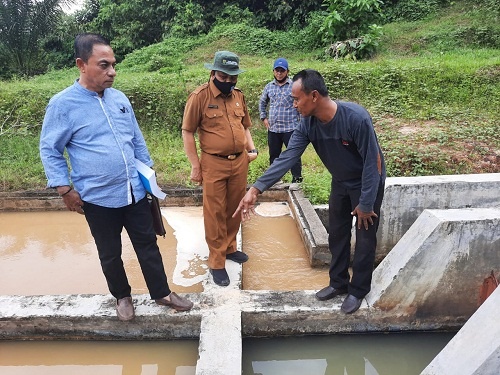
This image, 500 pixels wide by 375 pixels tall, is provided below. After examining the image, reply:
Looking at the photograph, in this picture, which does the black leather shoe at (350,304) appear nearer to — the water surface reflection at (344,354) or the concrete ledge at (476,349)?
the water surface reflection at (344,354)

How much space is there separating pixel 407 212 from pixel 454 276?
41.0 inches

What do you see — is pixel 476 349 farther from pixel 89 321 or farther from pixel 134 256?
pixel 134 256

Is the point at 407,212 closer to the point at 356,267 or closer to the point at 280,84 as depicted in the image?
the point at 356,267

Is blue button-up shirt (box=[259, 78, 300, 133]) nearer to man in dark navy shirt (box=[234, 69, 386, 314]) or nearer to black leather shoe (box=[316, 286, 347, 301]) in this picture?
man in dark navy shirt (box=[234, 69, 386, 314])

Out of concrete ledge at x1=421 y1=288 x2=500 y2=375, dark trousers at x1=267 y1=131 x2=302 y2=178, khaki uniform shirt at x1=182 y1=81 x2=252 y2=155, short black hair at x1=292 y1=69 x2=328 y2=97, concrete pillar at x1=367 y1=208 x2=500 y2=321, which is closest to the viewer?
concrete ledge at x1=421 y1=288 x2=500 y2=375

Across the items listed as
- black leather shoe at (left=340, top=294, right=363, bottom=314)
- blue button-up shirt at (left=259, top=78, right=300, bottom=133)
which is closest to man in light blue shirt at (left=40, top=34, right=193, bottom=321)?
black leather shoe at (left=340, top=294, right=363, bottom=314)

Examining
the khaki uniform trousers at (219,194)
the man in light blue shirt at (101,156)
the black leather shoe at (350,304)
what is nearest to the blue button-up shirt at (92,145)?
the man in light blue shirt at (101,156)

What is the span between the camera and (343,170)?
9.16ft

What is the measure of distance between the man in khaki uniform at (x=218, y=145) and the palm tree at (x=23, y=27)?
1243cm

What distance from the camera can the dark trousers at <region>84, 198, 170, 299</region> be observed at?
2.70 m

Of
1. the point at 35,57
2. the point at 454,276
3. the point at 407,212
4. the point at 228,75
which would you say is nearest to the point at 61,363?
the point at 228,75

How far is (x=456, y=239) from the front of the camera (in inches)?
117

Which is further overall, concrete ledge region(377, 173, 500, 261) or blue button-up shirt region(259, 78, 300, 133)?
blue button-up shirt region(259, 78, 300, 133)

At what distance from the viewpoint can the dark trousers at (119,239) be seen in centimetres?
270
